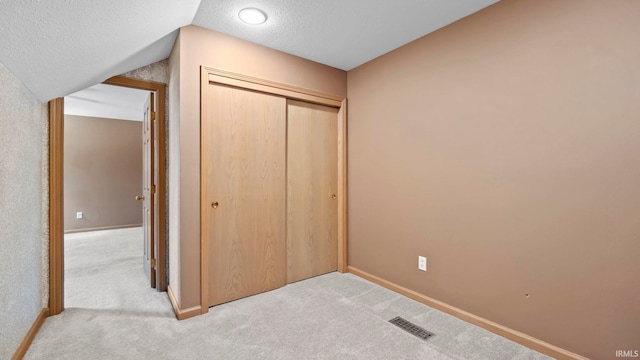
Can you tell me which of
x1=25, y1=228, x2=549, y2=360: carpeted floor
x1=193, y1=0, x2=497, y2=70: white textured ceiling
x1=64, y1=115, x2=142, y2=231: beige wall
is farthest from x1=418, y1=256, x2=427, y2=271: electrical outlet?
x1=64, y1=115, x2=142, y2=231: beige wall

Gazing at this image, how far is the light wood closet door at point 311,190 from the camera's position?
2807mm

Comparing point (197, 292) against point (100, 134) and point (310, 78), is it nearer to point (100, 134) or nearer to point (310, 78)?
point (310, 78)

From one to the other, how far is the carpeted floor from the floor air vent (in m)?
0.05

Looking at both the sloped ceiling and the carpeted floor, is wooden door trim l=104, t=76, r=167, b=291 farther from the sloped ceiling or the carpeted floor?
the sloped ceiling

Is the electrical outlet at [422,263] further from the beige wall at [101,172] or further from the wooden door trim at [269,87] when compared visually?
the beige wall at [101,172]

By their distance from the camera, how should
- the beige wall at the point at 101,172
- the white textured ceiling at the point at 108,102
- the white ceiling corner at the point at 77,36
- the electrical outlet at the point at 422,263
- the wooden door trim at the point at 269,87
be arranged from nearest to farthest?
the white ceiling corner at the point at 77,36 → the wooden door trim at the point at 269,87 → the electrical outlet at the point at 422,263 → the white textured ceiling at the point at 108,102 → the beige wall at the point at 101,172

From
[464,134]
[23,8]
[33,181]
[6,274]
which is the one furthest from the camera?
[464,134]

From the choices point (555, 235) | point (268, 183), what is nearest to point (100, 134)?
point (268, 183)

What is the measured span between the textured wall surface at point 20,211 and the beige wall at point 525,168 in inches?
101

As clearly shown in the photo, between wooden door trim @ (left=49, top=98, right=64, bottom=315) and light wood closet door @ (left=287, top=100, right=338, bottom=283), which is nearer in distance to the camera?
wooden door trim @ (left=49, top=98, right=64, bottom=315)

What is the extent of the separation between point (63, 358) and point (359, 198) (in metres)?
2.49

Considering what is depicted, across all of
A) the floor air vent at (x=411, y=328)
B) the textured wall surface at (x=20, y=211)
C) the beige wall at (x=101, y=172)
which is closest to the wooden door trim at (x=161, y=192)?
the textured wall surface at (x=20, y=211)

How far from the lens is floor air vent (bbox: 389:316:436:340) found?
1.89 meters

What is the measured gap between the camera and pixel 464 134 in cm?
212
